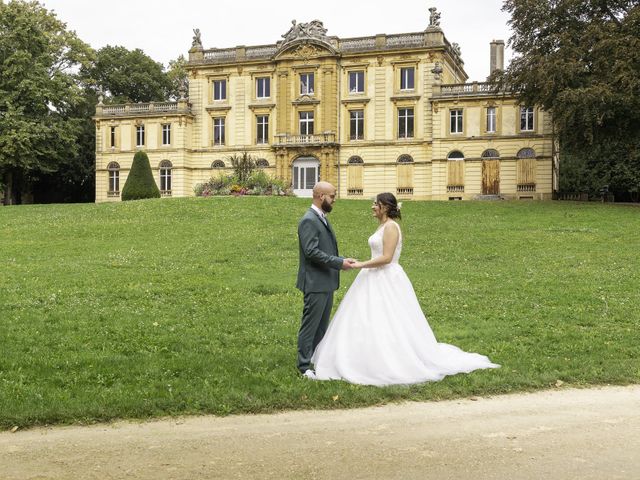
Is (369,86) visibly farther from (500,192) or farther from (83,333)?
(83,333)

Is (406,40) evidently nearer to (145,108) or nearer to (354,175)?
(354,175)

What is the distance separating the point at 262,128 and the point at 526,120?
18.2 m

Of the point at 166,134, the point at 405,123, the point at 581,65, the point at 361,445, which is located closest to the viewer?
the point at 361,445

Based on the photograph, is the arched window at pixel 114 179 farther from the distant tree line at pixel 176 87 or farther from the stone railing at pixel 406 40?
the stone railing at pixel 406 40

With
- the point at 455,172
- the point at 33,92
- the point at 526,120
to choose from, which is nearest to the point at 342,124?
the point at 455,172

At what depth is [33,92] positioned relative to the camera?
151 feet

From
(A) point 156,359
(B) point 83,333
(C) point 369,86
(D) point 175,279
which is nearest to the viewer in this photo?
(A) point 156,359

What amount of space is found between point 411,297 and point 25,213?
27.6 m

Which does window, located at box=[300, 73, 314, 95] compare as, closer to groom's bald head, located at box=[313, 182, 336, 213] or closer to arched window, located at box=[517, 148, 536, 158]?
arched window, located at box=[517, 148, 536, 158]

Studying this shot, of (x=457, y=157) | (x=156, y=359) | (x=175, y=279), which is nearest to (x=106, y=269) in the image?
(x=175, y=279)

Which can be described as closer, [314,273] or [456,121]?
[314,273]

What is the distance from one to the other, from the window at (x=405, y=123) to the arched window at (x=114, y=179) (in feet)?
69.0

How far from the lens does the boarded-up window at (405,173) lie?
149 ft

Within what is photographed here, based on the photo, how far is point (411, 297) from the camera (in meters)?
7.71
